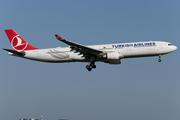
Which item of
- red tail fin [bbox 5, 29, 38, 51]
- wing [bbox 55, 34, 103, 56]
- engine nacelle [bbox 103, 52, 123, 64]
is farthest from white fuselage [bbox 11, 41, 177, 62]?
red tail fin [bbox 5, 29, 38, 51]

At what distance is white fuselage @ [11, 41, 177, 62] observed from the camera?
40344 mm

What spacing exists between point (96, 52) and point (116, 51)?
301 cm

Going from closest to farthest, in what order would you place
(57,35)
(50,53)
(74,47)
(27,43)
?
Answer: (57,35)
(74,47)
(50,53)
(27,43)

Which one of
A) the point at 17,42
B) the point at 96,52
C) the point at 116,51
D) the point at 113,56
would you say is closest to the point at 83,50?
the point at 96,52

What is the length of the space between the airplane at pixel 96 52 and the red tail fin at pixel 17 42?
55 centimetres

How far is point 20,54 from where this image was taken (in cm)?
4356

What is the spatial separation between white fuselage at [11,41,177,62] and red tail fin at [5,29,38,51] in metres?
2.27

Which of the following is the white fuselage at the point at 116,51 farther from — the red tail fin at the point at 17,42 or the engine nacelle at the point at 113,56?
the red tail fin at the point at 17,42

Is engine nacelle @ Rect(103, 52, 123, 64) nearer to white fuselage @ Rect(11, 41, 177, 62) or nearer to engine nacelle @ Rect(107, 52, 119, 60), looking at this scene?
engine nacelle @ Rect(107, 52, 119, 60)

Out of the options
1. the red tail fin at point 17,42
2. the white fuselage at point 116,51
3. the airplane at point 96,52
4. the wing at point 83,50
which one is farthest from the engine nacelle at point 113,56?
the red tail fin at point 17,42

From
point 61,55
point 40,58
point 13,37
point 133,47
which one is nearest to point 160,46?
point 133,47

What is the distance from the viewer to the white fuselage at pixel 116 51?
4034 cm

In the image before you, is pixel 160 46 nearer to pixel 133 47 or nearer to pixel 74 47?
pixel 133 47

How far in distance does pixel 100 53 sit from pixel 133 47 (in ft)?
16.4
